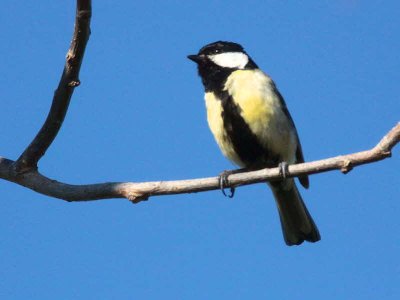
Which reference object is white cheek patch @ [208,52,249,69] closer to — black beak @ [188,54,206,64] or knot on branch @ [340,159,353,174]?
black beak @ [188,54,206,64]

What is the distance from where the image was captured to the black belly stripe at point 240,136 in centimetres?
421

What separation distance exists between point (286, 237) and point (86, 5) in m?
2.57

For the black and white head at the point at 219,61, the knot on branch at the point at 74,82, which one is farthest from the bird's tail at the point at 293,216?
the knot on branch at the point at 74,82

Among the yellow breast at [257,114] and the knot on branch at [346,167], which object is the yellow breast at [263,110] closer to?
the yellow breast at [257,114]

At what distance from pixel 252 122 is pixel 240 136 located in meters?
0.13

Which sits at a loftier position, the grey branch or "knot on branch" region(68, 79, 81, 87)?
"knot on branch" region(68, 79, 81, 87)

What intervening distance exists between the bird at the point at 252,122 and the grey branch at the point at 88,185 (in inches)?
41.8

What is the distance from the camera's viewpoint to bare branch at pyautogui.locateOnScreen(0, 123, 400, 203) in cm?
279

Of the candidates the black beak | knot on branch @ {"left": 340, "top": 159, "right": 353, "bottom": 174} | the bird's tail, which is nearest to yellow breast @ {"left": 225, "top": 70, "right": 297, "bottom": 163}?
the bird's tail

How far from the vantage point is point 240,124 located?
420 centimetres

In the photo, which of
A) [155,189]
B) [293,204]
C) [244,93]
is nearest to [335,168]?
[155,189]

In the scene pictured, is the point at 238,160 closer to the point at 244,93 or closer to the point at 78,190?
the point at 244,93

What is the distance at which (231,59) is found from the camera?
4.69 metres

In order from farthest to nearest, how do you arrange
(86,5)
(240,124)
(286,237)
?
(286,237), (240,124), (86,5)
